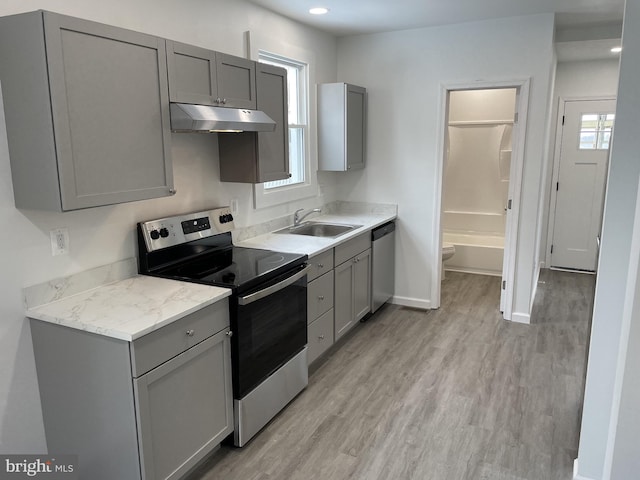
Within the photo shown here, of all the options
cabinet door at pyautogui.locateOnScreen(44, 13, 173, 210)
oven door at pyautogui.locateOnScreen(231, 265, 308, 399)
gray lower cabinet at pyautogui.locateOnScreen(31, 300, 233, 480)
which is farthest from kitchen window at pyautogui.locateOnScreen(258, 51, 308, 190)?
gray lower cabinet at pyautogui.locateOnScreen(31, 300, 233, 480)

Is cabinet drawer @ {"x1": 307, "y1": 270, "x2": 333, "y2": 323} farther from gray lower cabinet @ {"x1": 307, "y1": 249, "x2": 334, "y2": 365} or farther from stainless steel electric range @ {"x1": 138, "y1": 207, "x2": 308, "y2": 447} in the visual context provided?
stainless steel electric range @ {"x1": 138, "y1": 207, "x2": 308, "y2": 447}

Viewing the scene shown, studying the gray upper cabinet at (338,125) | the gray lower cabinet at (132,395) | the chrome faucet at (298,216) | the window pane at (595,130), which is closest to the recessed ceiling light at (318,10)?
the gray upper cabinet at (338,125)

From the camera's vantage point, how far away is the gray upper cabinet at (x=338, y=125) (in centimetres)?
411

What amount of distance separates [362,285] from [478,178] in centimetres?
315

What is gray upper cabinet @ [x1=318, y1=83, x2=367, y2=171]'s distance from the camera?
4113mm

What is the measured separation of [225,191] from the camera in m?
3.21

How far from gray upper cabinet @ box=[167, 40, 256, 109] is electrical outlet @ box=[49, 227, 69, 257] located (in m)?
0.79

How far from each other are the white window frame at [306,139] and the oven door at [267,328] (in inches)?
35.2

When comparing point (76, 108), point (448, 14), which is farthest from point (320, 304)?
point (448, 14)

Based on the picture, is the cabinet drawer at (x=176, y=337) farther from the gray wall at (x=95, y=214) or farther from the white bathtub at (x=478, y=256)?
the white bathtub at (x=478, y=256)

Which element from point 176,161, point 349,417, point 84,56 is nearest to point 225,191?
point 176,161

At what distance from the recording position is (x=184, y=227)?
2.76 metres

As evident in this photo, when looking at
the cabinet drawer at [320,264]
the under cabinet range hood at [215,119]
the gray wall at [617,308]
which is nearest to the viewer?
the gray wall at [617,308]

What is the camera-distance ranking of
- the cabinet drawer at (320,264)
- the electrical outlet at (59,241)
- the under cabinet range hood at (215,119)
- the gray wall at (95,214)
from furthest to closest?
the cabinet drawer at (320,264) → the under cabinet range hood at (215,119) → the electrical outlet at (59,241) → the gray wall at (95,214)
